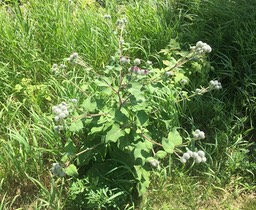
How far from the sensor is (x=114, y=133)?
2125 millimetres

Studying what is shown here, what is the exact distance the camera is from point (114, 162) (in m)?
2.45

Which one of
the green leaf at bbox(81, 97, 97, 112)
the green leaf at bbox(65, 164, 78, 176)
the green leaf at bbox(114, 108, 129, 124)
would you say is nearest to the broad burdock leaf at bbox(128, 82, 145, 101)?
the green leaf at bbox(114, 108, 129, 124)

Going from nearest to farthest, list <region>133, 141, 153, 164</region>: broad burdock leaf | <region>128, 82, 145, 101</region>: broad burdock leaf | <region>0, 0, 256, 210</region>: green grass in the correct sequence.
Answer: <region>128, 82, 145, 101</region>: broad burdock leaf < <region>133, 141, 153, 164</region>: broad burdock leaf < <region>0, 0, 256, 210</region>: green grass

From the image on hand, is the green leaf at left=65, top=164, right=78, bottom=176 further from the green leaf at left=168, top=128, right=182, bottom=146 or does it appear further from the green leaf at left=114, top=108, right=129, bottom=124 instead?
the green leaf at left=168, top=128, right=182, bottom=146

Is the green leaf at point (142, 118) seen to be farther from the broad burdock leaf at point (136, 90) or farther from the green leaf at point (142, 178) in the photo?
the green leaf at point (142, 178)

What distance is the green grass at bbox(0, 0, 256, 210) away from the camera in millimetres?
2543

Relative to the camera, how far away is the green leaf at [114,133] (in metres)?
2.10

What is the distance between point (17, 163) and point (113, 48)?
1394mm

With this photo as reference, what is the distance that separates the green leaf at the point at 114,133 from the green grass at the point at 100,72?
0.41m

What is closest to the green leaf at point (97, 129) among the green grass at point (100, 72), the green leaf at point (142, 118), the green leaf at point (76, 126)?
the green leaf at point (76, 126)

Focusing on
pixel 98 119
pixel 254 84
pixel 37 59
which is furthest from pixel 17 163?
pixel 254 84

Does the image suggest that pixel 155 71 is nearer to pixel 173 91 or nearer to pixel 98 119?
pixel 173 91

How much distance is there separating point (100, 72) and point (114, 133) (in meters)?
1.17

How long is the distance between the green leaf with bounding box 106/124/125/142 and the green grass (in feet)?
1.34
